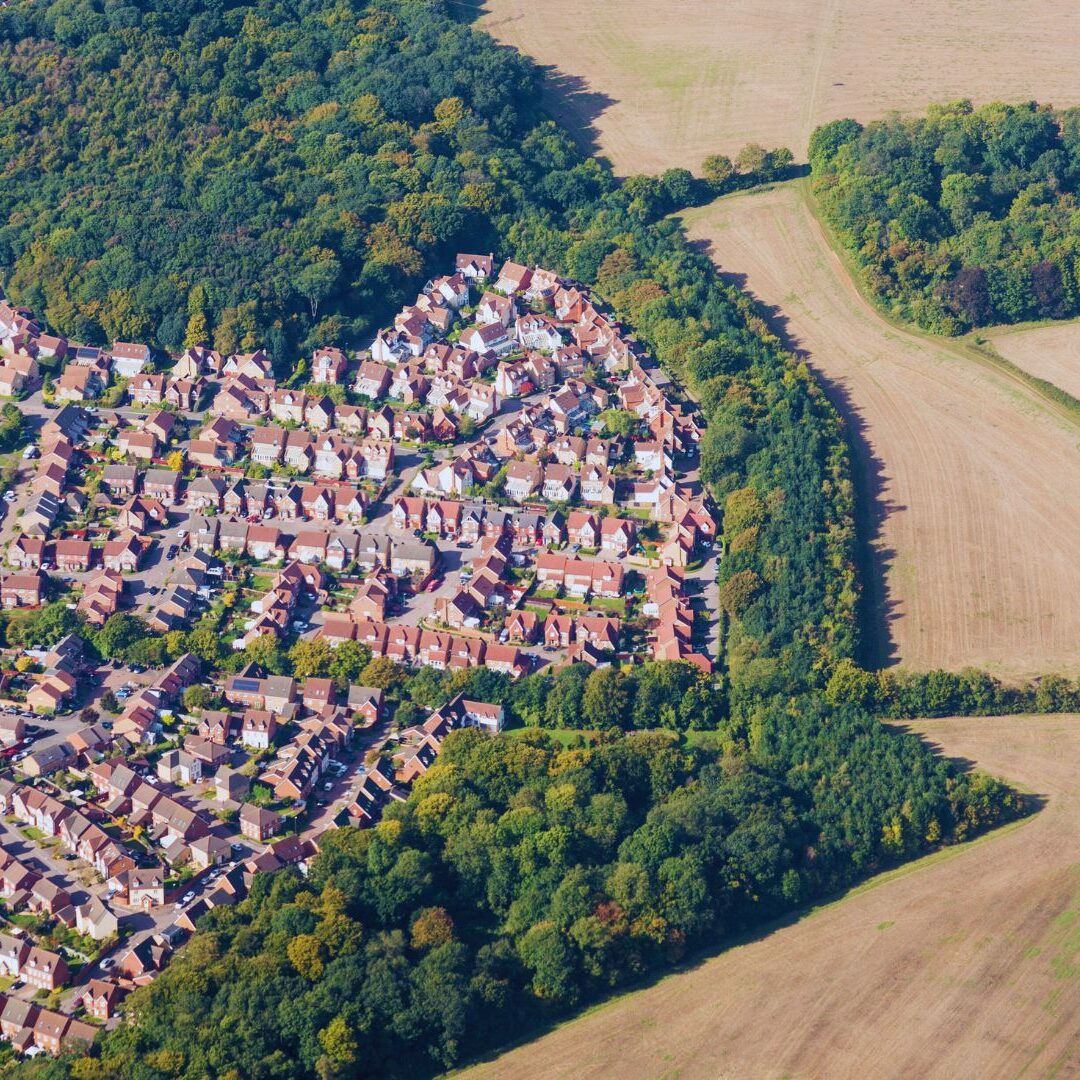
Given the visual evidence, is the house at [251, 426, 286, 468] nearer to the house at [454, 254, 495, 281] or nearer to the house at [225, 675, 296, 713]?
the house at [225, 675, 296, 713]

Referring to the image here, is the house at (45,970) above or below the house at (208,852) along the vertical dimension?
below

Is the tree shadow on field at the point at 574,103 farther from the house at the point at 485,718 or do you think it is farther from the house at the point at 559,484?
the house at the point at 485,718

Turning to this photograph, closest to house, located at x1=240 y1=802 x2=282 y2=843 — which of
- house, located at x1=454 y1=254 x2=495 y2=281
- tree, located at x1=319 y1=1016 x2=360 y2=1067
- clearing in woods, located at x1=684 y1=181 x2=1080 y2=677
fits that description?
tree, located at x1=319 y1=1016 x2=360 y2=1067

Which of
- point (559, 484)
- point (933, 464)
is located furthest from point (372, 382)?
point (933, 464)

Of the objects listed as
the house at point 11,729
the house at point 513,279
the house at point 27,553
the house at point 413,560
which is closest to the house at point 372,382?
the house at point 513,279

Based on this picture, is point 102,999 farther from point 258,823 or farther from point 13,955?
point 258,823

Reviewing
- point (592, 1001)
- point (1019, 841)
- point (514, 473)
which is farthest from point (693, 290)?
point (592, 1001)
